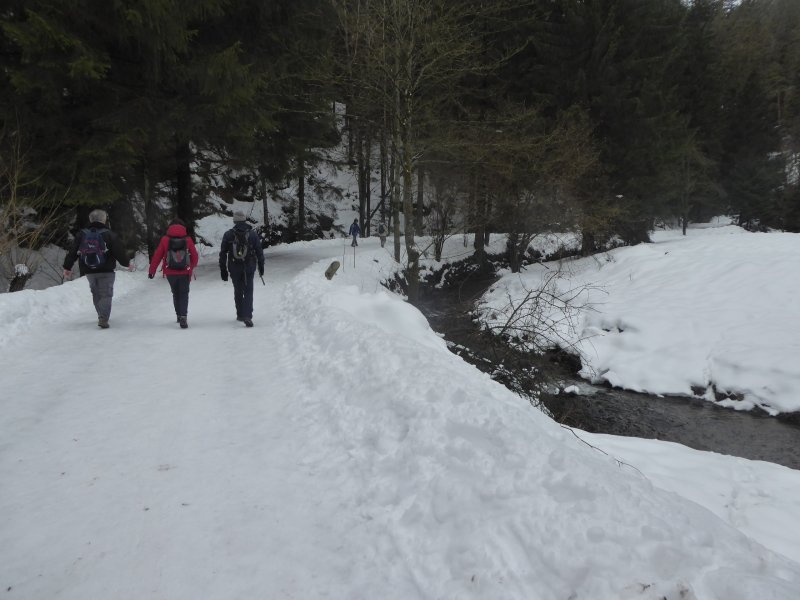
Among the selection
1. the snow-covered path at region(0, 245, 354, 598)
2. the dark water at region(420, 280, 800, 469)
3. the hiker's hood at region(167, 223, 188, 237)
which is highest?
the hiker's hood at region(167, 223, 188, 237)

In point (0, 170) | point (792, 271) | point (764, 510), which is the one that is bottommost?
point (764, 510)

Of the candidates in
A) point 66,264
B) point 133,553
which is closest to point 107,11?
point 66,264

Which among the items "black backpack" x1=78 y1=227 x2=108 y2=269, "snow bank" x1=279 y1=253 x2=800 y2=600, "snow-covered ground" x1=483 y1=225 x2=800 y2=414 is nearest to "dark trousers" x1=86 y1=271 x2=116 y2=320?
"black backpack" x1=78 y1=227 x2=108 y2=269

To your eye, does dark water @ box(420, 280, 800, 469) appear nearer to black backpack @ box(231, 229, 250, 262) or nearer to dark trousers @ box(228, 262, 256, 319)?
dark trousers @ box(228, 262, 256, 319)

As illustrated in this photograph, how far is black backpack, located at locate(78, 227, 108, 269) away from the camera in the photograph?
7223 millimetres

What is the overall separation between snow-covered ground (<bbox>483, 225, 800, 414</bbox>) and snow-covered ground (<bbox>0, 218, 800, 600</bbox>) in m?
4.81

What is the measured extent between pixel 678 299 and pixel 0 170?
1720 cm

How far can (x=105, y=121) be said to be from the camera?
12.1 meters

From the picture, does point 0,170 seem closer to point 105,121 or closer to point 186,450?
point 105,121

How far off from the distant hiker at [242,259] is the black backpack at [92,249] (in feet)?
5.56

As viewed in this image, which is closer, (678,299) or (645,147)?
(678,299)

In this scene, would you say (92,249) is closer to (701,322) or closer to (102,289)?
(102,289)

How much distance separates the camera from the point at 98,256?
23.9 ft

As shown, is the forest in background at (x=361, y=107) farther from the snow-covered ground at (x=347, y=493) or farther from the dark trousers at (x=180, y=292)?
the snow-covered ground at (x=347, y=493)
